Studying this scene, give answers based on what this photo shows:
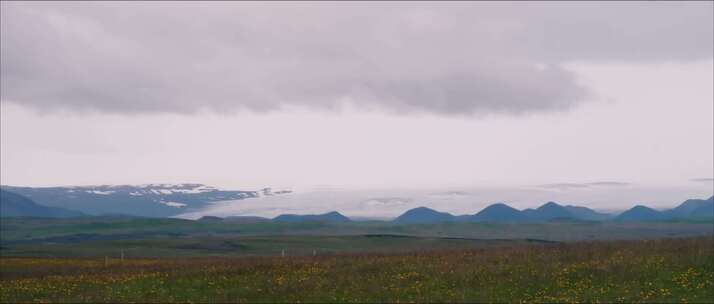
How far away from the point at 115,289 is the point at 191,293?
3.64 meters

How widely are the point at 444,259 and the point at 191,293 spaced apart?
50.2 ft

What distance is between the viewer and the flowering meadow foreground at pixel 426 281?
30641 mm

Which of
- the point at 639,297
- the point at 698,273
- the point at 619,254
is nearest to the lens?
the point at 639,297

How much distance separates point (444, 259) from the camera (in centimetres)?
4312

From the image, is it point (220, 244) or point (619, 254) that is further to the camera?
point (220, 244)

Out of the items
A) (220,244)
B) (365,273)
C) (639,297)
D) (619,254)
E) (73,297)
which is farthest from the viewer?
(220,244)

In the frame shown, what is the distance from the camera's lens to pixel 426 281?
34312 mm

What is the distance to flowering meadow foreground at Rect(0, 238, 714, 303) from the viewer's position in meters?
30.6

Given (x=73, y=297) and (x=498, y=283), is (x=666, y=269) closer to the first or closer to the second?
(x=498, y=283)

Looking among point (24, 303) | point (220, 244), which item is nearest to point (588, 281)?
point (24, 303)

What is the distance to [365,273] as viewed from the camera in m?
37.7

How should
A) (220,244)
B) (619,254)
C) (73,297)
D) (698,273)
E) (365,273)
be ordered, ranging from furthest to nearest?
(220,244), (619,254), (365,273), (698,273), (73,297)

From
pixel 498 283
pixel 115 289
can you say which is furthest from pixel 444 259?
pixel 115 289

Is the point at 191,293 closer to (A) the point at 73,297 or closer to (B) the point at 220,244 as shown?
(A) the point at 73,297
